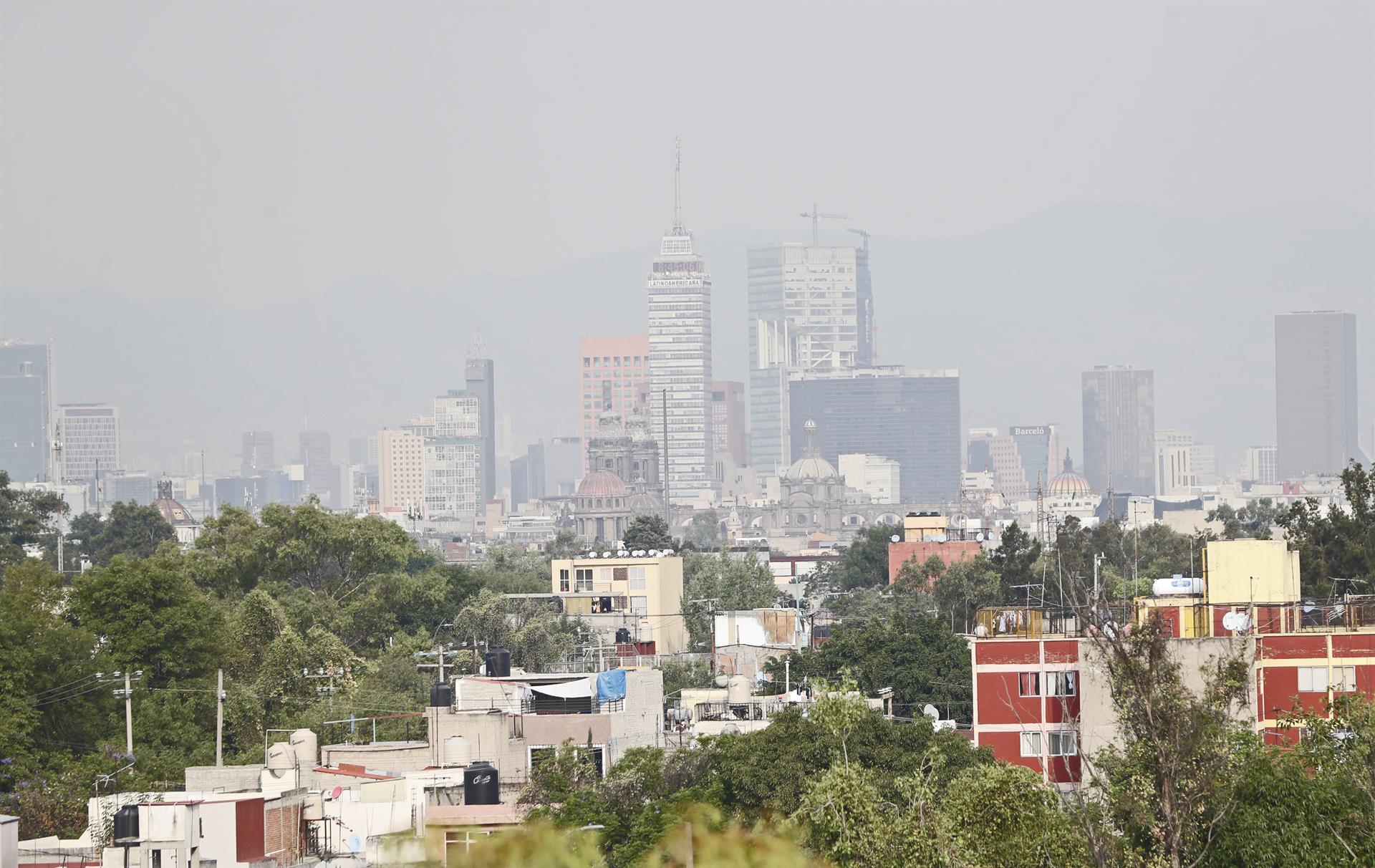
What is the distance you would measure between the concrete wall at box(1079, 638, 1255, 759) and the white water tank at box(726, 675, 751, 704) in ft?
35.8

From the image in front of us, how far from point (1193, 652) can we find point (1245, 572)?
159 inches

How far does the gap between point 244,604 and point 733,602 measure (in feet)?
116

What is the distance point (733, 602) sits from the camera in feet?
280

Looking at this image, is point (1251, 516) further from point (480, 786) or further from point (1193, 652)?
point (480, 786)

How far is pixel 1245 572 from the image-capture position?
115 feet

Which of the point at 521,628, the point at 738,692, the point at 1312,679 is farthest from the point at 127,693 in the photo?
the point at 521,628

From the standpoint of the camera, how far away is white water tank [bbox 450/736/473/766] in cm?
3038

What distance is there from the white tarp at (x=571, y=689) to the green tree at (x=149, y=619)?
13636 mm

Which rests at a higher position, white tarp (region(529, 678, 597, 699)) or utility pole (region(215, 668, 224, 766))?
white tarp (region(529, 678, 597, 699))

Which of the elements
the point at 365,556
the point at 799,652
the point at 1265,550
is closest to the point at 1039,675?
the point at 1265,550

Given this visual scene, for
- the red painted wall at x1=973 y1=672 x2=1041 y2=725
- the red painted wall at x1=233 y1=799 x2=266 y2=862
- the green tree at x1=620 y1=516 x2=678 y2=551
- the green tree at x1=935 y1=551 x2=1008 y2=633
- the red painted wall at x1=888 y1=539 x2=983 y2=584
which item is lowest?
the red painted wall at x1=233 y1=799 x2=266 y2=862

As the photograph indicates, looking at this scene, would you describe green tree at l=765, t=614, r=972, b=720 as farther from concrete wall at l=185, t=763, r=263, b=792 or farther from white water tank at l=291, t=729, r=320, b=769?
concrete wall at l=185, t=763, r=263, b=792

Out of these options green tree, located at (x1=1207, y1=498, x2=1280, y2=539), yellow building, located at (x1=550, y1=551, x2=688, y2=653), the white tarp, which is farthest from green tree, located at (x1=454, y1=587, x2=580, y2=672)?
green tree, located at (x1=1207, y1=498, x2=1280, y2=539)

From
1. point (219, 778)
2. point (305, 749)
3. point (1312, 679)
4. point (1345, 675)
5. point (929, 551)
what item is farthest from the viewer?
point (929, 551)
